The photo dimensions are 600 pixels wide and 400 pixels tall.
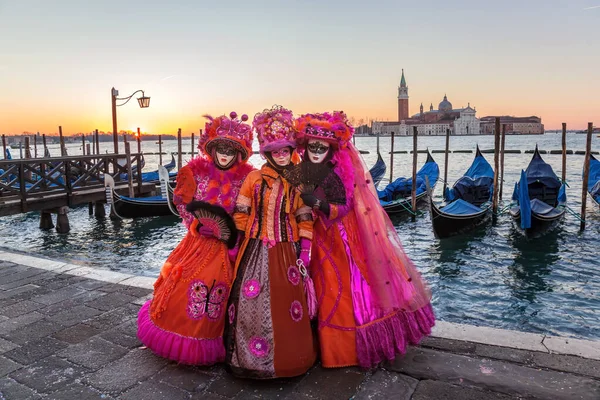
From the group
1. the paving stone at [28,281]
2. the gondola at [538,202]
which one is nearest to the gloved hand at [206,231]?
the paving stone at [28,281]

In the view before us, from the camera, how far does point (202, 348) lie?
2219mm

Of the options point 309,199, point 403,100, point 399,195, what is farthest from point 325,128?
point 403,100

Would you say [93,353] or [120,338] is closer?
[93,353]

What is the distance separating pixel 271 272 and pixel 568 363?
1436 mm

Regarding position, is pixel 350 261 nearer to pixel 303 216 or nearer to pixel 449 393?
pixel 303 216

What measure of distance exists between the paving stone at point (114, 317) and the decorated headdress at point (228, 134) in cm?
118

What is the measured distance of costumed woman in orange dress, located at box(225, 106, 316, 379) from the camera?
2078 mm

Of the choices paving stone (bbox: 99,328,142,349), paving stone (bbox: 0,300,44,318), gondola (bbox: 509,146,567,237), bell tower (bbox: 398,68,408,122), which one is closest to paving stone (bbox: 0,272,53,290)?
paving stone (bbox: 0,300,44,318)

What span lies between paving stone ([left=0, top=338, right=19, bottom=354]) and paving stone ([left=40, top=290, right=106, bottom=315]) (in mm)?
414

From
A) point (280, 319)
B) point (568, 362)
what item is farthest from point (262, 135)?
point (568, 362)

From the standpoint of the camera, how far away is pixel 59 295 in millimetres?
3287

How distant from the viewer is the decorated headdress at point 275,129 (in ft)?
7.09

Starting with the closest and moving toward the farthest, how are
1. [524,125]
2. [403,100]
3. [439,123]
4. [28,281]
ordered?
1. [28,281]
2. [524,125]
3. [439,123]
4. [403,100]

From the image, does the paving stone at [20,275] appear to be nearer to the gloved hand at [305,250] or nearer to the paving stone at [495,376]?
the gloved hand at [305,250]
